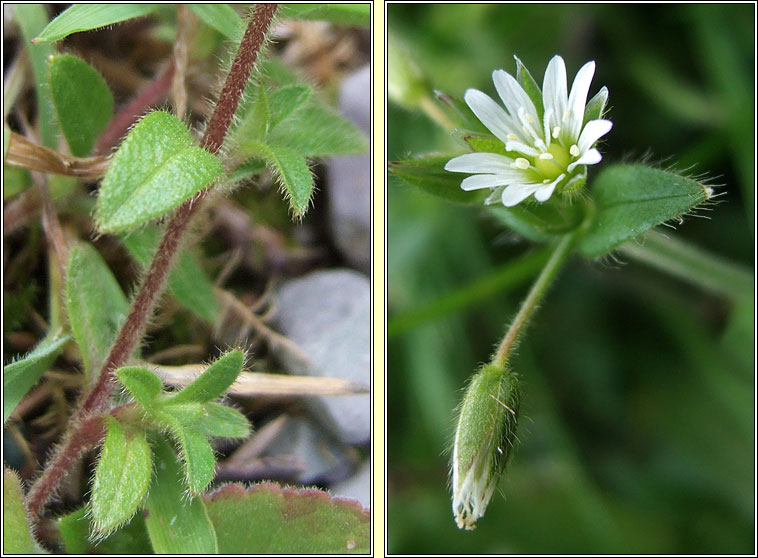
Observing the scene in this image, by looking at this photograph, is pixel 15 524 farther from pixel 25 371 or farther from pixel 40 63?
pixel 40 63

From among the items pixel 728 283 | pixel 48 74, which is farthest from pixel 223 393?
pixel 728 283

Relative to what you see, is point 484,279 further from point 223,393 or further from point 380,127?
point 223,393

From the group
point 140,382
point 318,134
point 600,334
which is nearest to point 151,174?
point 140,382

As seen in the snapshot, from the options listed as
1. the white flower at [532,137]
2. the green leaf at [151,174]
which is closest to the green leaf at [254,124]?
the green leaf at [151,174]

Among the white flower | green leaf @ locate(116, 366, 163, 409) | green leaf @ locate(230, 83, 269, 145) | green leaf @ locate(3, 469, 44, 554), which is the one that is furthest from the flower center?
green leaf @ locate(3, 469, 44, 554)

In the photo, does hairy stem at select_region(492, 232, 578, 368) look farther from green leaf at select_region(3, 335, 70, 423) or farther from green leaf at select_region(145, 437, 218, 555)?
green leaf at select_region(3, 335, 70, 423)
